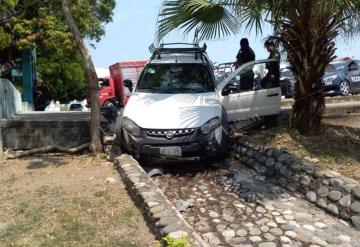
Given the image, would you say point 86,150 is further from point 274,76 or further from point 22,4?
point 22,4

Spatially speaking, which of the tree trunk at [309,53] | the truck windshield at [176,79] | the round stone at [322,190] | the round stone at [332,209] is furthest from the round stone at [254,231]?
the truck windshield at [176,79]

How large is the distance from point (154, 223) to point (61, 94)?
22486 millimetres

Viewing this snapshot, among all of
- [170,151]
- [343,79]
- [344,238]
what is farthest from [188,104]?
[343,79]

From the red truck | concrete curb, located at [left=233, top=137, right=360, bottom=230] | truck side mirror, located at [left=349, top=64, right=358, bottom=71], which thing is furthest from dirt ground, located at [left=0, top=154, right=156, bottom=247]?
the red truck

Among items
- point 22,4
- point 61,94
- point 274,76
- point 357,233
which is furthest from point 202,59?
point 61,94

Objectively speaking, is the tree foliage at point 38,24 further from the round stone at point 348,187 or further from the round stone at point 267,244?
the round stone at point 267,244

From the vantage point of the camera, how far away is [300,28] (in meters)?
8.08

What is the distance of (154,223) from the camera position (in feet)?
16.9

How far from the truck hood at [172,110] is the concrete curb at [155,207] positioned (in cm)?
78

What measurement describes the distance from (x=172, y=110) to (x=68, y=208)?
2.61m

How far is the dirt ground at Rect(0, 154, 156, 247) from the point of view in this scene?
5051 millimetres

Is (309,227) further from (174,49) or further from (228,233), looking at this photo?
(174,49)

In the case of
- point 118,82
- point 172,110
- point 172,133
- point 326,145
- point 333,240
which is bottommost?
point 333,240

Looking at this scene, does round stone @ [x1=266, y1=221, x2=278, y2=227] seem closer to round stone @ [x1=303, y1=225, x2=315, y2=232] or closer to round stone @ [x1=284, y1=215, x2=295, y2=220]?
round stone @ [x1=284, y1=215, x2=295, y2=220]
